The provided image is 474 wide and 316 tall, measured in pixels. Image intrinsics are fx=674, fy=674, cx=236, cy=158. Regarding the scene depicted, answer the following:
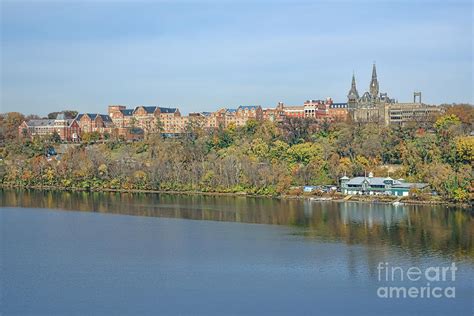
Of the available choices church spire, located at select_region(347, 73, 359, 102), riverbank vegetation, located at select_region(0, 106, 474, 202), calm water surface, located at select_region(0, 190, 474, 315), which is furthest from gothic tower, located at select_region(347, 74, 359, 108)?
→ calm water surface, located at select_region(0, 190, 474, 315)

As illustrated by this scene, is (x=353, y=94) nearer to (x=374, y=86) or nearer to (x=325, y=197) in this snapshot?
(x=374, y=86)

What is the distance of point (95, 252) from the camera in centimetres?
1145

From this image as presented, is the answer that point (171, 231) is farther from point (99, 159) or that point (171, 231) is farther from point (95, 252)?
point (99, 159)

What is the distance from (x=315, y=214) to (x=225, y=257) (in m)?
5.34

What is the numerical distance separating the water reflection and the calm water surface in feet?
0.13

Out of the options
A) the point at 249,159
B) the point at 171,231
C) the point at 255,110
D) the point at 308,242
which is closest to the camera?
the point at 308,242

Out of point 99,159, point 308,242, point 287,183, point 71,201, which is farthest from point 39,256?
point 99,159

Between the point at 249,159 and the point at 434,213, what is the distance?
7359mm

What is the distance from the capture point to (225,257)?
10.9 m

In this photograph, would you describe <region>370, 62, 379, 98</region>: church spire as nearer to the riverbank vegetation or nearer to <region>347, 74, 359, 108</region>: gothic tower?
<region>347, 74, 359, 108</region>: gothic tower

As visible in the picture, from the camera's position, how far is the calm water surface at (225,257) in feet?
28.1

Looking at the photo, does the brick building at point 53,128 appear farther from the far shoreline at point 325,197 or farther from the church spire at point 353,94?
the church spire at point 353,94

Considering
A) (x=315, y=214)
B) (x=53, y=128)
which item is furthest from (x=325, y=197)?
(x=53, y=128)

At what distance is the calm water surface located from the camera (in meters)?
8.56
